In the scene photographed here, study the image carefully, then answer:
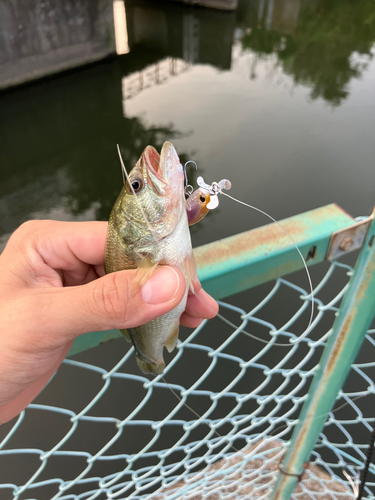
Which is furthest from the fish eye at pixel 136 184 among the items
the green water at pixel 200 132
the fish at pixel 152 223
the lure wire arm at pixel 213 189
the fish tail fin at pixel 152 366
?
the green water at pixel 200 132

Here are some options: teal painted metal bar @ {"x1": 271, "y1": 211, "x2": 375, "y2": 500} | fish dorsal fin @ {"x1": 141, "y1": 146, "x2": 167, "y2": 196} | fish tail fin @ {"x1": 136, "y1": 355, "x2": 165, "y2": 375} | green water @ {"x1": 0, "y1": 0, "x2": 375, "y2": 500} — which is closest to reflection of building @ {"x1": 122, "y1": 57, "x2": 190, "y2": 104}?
green water @ {"x1": 0, "y1": 0, "x2": 375, "y2": 500}

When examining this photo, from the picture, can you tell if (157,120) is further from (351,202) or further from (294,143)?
(351,202)

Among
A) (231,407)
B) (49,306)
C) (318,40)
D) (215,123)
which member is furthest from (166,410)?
(318,40)

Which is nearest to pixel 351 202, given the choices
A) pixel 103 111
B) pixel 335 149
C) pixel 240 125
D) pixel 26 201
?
pixel 335 149

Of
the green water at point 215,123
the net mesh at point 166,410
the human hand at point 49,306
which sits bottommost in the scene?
the net mesh at point 166,410

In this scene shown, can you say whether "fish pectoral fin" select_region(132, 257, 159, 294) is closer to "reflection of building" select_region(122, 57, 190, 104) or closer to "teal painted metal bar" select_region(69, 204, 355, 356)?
"teal painted metal bar" select_region(69, 204, 355, 356)

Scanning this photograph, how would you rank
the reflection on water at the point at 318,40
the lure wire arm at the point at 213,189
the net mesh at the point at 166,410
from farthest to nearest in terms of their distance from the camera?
the reflection on water at the point at 318,40 < the net mesh at the point at 166,410 < the lure wire arm at the point at 213,189

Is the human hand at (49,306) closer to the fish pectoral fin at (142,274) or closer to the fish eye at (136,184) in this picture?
the fish pectoral fin at (142,274)
